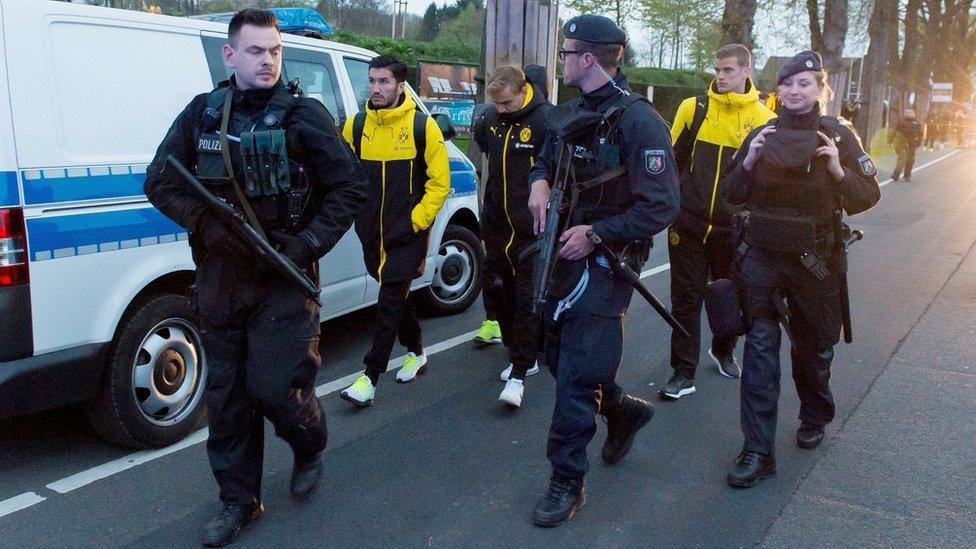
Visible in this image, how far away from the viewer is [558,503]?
3541 millimetres

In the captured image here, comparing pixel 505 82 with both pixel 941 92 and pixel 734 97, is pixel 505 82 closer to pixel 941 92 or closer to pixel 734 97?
pixel 734 97

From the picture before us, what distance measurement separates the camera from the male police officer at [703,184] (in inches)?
186

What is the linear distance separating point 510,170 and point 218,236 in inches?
90.7

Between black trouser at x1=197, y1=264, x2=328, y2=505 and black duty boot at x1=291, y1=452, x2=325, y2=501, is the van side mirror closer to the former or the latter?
black trouser at x1=197, y1=264, x2=328, y2=505

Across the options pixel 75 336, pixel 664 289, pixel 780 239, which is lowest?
pixel 664 289

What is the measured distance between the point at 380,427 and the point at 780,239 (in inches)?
85.8

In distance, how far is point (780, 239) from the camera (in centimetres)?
386

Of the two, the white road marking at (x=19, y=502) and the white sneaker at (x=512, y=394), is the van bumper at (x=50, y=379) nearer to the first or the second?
the white road marking at (x=19, y=502)

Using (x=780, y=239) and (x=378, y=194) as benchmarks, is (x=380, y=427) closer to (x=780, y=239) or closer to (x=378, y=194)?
(x=378, y=194)

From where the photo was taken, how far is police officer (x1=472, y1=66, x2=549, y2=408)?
4.93m

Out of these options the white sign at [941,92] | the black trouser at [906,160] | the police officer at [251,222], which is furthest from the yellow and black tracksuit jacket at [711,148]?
the white sign at [941,92]

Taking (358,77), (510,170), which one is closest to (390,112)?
(510,170)

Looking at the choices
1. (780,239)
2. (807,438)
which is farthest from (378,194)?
(807,438)

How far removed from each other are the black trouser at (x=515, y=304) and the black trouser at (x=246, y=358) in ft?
5.90
